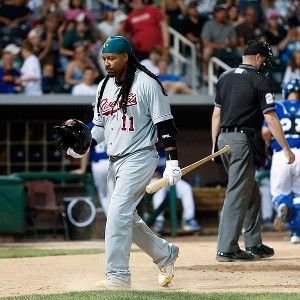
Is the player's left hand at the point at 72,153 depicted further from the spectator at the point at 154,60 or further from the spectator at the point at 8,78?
the spectator at the point at 154,60

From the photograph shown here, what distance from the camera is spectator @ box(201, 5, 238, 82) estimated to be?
63.2 feet

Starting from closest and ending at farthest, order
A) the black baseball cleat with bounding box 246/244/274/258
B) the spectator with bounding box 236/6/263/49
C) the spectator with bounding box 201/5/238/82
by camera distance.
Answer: the black baseball cleat with bounding box 246/244/274/258, the spectator with bounding box 201/5/238/82, the spectator with bounding box 236/6/263/49

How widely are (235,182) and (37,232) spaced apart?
6.78 metres

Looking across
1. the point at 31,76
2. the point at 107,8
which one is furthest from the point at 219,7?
the point at 31,76

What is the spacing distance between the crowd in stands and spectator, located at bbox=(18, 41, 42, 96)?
1cm

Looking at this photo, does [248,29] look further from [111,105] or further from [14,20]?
[111,105]

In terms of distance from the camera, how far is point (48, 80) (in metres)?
18.3

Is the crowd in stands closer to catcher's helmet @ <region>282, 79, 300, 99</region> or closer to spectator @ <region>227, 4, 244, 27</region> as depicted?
spectator @ <region>227, 4, 244, 27</region>

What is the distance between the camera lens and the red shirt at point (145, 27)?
19.0 metres

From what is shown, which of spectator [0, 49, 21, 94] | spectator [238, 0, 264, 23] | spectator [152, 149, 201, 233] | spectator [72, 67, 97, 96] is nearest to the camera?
spectator [152, 149, 201, 233]

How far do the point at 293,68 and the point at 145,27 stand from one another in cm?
255

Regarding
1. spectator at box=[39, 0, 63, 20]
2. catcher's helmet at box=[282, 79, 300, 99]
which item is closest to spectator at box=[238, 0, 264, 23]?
spectator at box=[39, 0, 63, 20]

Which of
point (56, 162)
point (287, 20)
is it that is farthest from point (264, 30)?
point (56, 162)

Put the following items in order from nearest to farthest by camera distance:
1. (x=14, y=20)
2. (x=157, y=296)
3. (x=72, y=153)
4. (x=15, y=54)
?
(x=157, y=296)
(x=72, y=153)
(x=15, y=54)
(x=14, y=20)
